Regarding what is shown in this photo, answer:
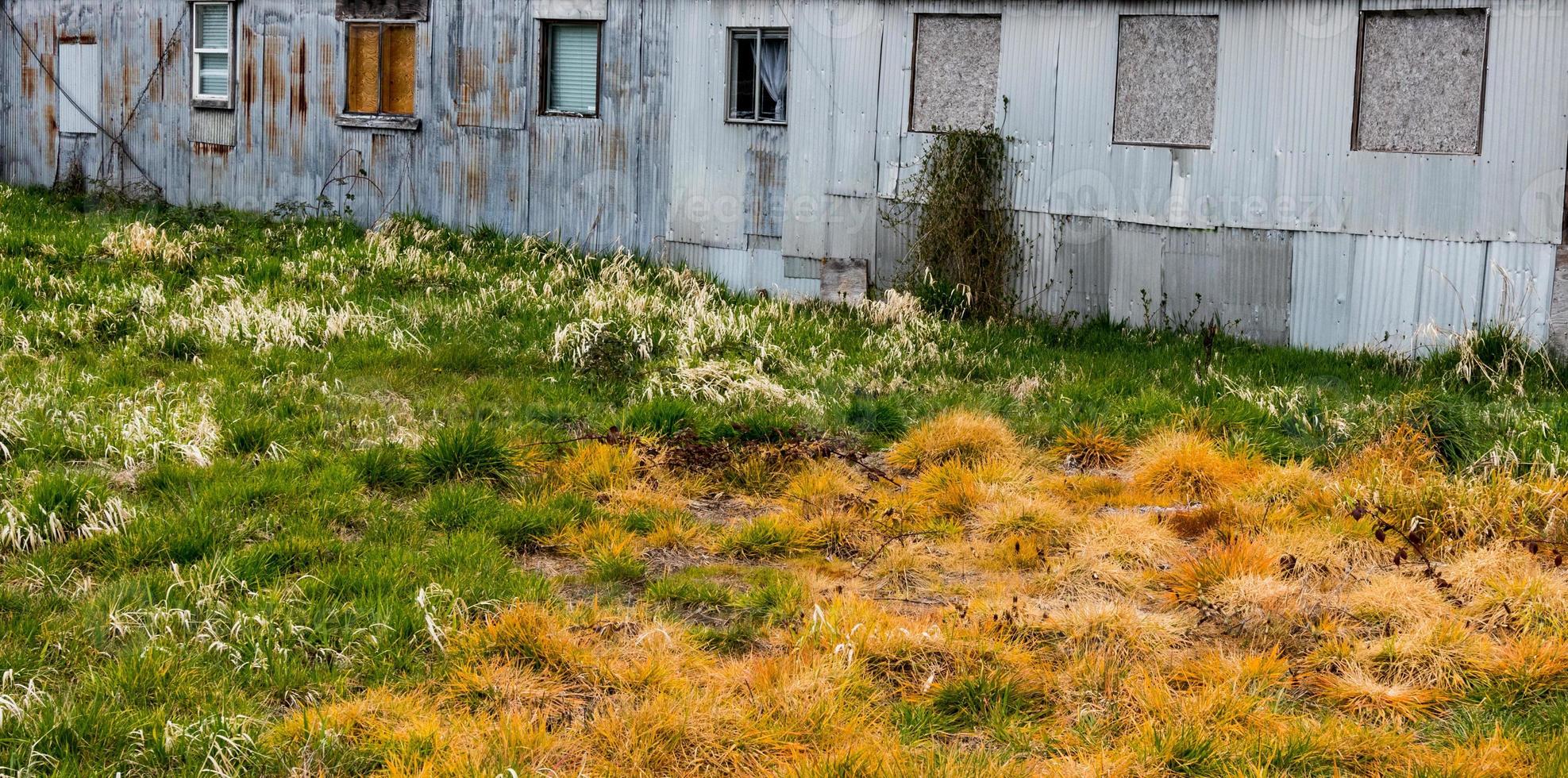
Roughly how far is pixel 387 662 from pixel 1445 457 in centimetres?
552

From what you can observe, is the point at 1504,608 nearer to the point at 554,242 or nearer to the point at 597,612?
the point at 597,612

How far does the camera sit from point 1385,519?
6930mm

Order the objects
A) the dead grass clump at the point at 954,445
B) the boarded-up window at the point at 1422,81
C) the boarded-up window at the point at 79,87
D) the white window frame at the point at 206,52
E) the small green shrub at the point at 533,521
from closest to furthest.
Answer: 1. the small green shrub at the point at 533,521
2. the dead grass clump at the point at 954,445
3. the boarded-up window at the point at 1422,81
4. the white window frame at the point at 206,52
5. the boarded-up window at the point at 79,87

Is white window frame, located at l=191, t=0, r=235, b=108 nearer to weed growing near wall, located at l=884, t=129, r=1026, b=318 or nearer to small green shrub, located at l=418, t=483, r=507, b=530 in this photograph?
weed growing near wall, located at l=884, t=129, r=1026, b=318

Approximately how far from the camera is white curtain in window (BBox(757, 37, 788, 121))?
14.6 m

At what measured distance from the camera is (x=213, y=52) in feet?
60.4

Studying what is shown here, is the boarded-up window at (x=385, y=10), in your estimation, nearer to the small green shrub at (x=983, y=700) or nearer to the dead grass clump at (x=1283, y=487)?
the dead grass clump at (x=1283, y=487)

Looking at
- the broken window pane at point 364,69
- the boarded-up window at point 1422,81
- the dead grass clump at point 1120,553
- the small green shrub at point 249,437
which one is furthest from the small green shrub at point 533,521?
the broken window pane at point 364,69

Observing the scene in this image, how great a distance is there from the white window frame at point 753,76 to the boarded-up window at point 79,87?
9387 mm

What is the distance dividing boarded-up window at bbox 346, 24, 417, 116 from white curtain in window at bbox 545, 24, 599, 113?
1.93 metres

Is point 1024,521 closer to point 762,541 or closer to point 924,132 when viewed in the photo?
point 762,541

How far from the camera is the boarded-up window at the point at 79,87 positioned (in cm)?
1941

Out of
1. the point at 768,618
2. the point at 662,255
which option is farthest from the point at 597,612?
the point at 662,255

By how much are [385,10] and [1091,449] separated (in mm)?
11366
